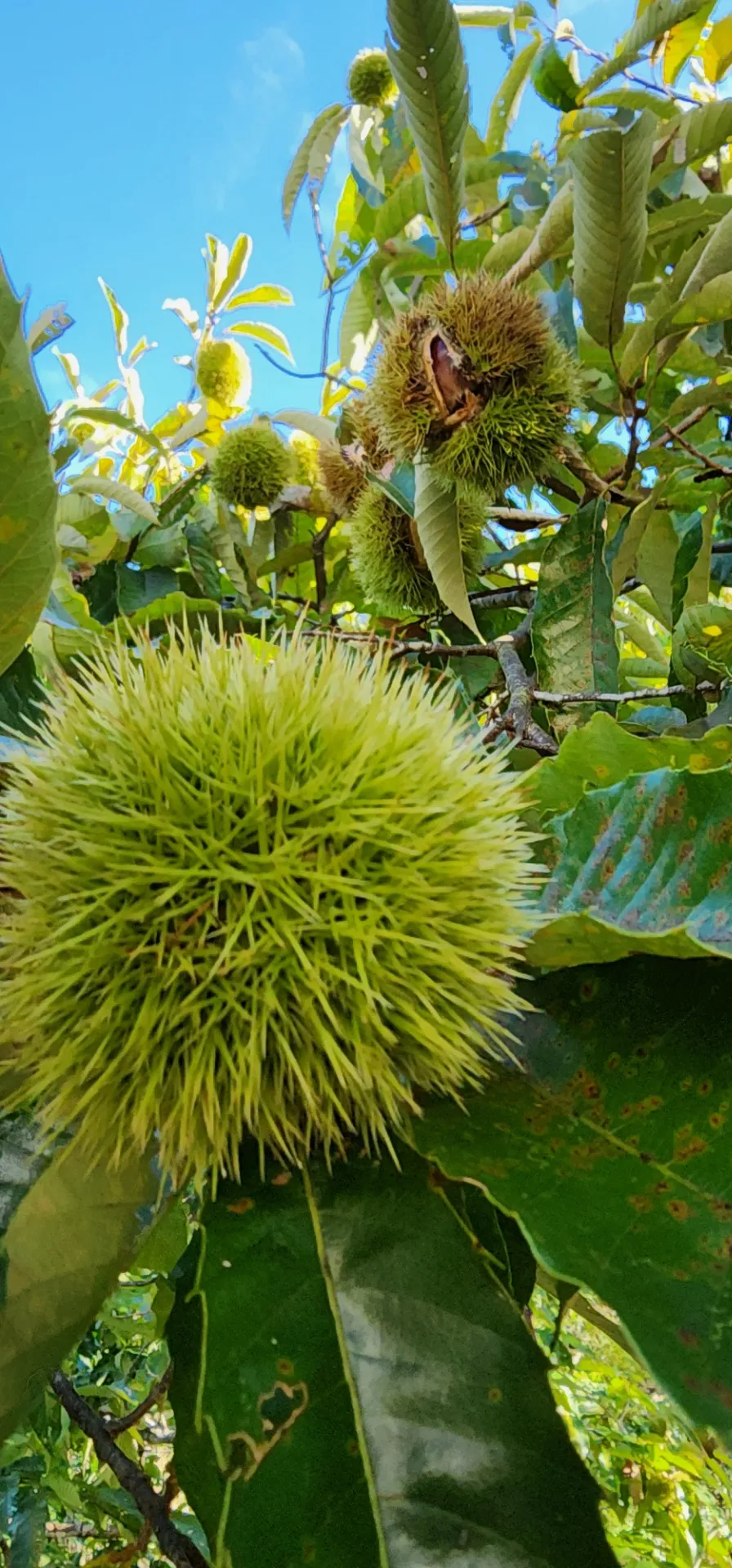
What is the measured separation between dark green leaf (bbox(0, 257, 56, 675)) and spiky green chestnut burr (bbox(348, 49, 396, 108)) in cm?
244

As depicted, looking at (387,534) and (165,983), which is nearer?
(165,983)

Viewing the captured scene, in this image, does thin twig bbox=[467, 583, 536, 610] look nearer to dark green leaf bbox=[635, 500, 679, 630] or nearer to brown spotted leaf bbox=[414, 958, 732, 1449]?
dark green leaf bbox=[635, 500, 679, 630]

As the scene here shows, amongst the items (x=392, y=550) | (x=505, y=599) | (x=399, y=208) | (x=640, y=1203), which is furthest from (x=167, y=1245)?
(x=399, y=208)

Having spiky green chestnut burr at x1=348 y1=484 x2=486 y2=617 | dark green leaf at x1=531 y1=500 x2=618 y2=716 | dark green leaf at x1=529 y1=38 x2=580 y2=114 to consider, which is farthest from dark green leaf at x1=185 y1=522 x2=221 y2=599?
dark green leaf at x1=529 y1=38 x2=580 y2=114

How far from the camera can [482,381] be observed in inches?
44.3

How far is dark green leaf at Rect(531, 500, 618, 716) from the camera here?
110cm

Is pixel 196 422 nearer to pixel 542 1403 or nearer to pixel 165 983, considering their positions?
pixel 165 983

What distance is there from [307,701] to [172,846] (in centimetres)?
11

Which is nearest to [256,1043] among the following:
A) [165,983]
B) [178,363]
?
[165,983]

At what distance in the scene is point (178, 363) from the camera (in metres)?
2.63

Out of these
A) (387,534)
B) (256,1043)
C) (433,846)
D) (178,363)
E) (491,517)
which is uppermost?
(178,363)

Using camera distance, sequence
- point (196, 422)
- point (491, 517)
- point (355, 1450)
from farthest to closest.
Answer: point (196, 422), point (491, 517), point (355, 1450)

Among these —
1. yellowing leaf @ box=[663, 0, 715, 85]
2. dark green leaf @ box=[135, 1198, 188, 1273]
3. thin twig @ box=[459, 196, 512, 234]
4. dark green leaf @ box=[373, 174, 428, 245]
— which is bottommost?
dark green leaf @ box=[135, 1198, 188, 1273]

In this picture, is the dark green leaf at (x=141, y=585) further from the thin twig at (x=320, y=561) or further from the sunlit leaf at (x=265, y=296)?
the sunlit leaf at (x=265, y=296)
